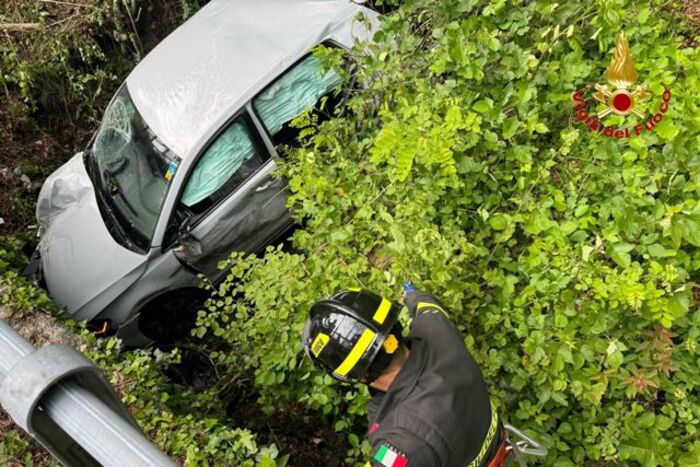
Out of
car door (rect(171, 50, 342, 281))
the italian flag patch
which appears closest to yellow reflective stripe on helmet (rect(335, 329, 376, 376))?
the italian flag patch

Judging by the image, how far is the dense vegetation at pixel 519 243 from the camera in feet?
8.16

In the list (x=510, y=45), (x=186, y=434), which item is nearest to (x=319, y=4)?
(x=510, y=45)

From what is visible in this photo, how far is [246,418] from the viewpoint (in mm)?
3422

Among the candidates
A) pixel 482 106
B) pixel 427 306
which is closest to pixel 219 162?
pixel 482 106

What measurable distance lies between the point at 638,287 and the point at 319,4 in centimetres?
323

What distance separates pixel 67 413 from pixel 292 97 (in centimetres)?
331

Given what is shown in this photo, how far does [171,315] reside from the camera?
4.19m

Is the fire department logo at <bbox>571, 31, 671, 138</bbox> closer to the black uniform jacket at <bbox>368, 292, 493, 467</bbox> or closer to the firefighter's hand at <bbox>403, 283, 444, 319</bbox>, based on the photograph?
the firefighter's hand at <bbox>403, 283, 444, 319</bbox>

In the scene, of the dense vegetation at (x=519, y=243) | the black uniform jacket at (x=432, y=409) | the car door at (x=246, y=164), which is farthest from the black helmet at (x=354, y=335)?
the car door at (x=246, y=164)

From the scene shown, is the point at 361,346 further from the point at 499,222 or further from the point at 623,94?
the point at 623,94

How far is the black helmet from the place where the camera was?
6.14 feet

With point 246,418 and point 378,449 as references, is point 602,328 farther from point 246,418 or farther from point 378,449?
point 246,418

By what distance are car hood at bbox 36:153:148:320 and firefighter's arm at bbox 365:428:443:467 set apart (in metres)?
2.69

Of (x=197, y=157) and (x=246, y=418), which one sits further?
(x=197, y=157)
